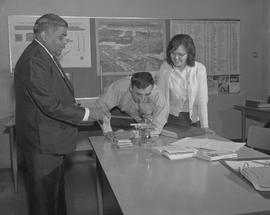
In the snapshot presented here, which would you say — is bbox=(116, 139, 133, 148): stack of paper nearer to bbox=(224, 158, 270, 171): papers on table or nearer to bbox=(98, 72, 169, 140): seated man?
bbox=(98, 72, 169, 140): seated man

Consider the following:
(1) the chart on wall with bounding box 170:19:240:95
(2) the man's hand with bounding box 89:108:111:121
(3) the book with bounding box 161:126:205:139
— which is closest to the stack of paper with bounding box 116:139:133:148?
(2) the man's hand with bounding box 89:108:111:121

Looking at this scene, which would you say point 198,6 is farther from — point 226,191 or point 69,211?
point 226,191

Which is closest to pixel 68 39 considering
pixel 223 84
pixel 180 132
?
pixel 223 84

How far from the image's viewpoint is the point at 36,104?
79.5 inches

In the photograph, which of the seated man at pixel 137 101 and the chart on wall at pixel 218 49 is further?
the chart on wall at pixel 218 49

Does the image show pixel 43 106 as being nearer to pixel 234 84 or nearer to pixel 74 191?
pixel 74 191

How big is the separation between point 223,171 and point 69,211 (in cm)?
166

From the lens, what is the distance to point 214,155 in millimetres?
1787

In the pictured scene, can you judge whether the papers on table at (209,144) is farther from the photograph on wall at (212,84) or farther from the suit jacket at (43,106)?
the photograph on wall at (212,84)

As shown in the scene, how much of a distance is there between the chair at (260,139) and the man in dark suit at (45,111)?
1.06 metres

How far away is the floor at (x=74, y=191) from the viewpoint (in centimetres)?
287

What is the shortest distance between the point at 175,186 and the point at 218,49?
11.4 feet

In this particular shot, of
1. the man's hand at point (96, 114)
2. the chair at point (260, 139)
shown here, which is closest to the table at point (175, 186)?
the man's hand at point (96, 114)

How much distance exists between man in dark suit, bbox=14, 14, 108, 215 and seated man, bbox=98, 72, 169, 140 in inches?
12.0
